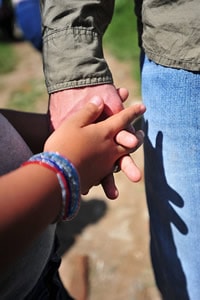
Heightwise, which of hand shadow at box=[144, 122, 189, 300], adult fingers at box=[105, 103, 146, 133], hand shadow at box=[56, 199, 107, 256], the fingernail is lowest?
hand shadow at box=[56, 199, 107, 256]

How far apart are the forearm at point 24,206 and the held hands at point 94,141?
0.29ft

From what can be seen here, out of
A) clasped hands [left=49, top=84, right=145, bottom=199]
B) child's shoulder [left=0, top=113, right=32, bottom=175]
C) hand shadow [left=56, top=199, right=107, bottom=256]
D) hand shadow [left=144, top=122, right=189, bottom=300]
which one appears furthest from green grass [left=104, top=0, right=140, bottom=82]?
child's shoulder [left=0, top=113, right=32, bottom=175]

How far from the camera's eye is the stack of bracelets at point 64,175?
2.73 feet

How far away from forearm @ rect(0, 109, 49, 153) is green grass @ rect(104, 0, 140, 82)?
2.34 meters

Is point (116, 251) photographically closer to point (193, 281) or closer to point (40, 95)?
point (193, 281)

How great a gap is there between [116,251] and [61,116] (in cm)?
107

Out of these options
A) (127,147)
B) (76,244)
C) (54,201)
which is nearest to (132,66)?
(76,244)

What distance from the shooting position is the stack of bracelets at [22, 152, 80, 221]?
83cm

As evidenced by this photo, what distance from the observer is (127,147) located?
3.38 ft

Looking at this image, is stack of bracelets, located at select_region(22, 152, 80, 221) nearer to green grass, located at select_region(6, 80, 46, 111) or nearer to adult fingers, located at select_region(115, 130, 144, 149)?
adult fingers, located at select_region(115, 130, 144, 149)

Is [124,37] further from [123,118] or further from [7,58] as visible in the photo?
[123,118]

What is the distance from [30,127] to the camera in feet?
3.79

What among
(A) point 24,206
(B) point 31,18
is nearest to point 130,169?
(A) point 24,206

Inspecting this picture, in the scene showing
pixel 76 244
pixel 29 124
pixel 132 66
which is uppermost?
pixel 29 124
